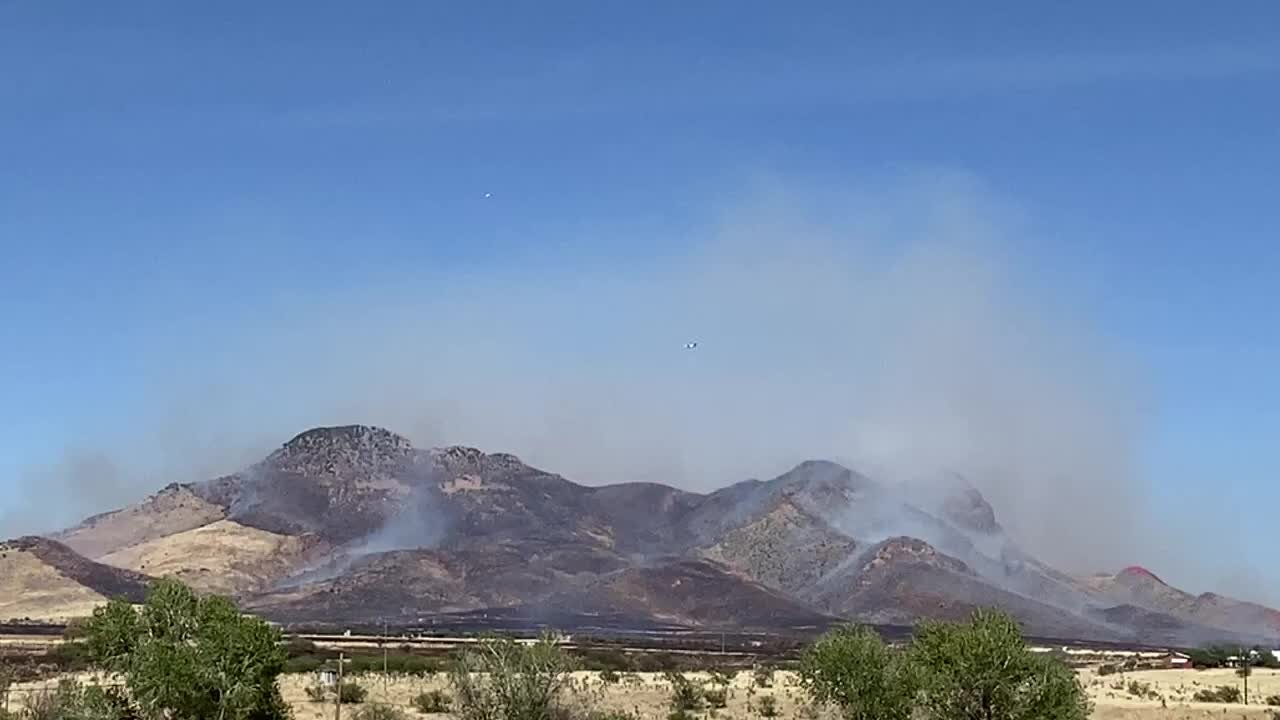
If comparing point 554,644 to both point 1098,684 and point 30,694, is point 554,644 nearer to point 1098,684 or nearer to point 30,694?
point 30,694

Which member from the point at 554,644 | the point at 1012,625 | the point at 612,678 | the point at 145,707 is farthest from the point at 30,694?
the point at 1012,625

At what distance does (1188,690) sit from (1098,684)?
19.0 ft

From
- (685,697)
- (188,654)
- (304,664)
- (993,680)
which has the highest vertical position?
(188,654)

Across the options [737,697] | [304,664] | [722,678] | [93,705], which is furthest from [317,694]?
[722,678]

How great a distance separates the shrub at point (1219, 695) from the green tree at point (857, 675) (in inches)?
1169

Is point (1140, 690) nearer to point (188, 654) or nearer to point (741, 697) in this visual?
point (741, 697)

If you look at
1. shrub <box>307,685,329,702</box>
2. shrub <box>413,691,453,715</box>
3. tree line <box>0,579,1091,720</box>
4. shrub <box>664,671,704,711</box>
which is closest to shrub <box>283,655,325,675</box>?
shrub <box>307,685,329,702</box>

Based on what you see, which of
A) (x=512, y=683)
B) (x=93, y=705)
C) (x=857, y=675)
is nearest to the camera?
(x=93, y=705)

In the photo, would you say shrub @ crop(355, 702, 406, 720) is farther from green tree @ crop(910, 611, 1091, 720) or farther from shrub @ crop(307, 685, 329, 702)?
green tree @ crop(910, 611, 1091, 720)

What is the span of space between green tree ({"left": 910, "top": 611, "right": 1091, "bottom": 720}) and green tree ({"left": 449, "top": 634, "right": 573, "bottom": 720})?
12907 millimetres

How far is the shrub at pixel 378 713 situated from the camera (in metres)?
58.2

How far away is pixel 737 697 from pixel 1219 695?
1112 inches

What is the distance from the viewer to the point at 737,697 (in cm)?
7512

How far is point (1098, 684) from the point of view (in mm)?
90062
